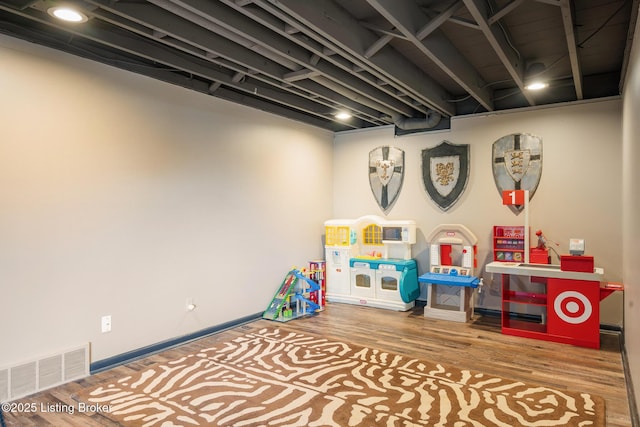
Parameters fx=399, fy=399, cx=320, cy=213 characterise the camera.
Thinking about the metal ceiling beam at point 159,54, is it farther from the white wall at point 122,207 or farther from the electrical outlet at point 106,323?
the electrical outlet at point 106,323

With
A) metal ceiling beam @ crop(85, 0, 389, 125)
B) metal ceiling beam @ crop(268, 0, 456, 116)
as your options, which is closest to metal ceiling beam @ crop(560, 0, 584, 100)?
metal ceiling beam @ crop(268, 0, 456, 116)

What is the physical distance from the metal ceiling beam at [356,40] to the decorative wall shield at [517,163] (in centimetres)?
124

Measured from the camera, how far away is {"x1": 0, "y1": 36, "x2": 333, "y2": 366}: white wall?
3107 millimetres

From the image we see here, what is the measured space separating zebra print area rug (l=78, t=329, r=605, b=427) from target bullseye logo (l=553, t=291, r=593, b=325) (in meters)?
1.30

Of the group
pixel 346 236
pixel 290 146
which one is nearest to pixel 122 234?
pixel 290 146

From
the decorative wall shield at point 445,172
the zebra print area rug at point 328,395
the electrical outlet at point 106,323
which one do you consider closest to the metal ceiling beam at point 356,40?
the decorative wall shield at point 445,172

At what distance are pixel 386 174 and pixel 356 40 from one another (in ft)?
10.2

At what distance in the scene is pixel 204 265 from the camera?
178 inches

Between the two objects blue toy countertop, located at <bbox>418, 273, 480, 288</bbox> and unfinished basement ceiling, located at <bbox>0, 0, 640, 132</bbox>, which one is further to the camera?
blue toy countertop, located at <bbox>418, 273, 480, 288</bbox>

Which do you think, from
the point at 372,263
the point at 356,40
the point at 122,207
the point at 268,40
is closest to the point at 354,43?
the point at 356,40

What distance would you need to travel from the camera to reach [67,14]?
2779 mm

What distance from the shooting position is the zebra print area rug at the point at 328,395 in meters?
2.71

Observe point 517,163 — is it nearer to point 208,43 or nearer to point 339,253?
point 339,253

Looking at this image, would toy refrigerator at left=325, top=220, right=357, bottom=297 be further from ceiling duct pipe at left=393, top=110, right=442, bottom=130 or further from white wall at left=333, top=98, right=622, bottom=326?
ceiling duct pipe at left=393, top=110, right=442, bottom=130
